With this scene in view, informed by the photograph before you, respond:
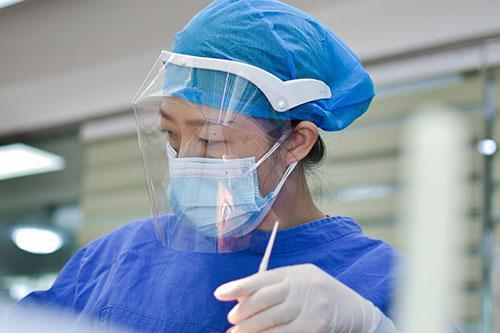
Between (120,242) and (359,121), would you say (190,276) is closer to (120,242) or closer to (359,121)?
(120,242)

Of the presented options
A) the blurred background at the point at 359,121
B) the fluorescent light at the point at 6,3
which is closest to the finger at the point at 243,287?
the blurred background at the point at 359,121

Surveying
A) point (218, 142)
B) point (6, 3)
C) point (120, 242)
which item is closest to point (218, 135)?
point (218, 142)

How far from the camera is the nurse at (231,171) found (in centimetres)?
128

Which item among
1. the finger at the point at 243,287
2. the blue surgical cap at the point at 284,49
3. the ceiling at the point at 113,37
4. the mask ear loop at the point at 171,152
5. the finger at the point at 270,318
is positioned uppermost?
the ceiling at the point at 113,37

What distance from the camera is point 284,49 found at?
1319 mm

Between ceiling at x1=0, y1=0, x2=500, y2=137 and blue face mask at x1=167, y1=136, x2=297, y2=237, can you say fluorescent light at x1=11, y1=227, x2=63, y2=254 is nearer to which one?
ceiling at x1=0, y1=0, x2=500, y2=137

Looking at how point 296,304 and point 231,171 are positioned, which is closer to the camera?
point 296,304

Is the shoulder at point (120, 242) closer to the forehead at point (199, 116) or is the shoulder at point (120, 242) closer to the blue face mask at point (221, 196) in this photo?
the blue face mask at point (221, 196)

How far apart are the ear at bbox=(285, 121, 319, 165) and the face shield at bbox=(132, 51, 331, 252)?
11 millimetres

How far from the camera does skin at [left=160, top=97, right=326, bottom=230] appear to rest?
1272mm

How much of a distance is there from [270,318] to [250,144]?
13.1 inches

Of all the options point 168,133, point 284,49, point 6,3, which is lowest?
point 168,133

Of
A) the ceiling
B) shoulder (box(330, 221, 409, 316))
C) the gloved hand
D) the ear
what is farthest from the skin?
the ceiling

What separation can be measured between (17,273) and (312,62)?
2.90 metres
